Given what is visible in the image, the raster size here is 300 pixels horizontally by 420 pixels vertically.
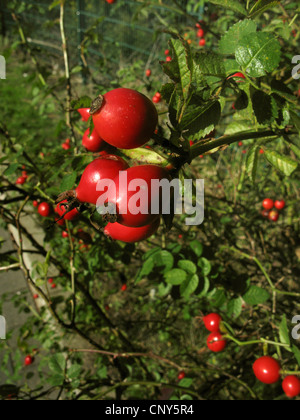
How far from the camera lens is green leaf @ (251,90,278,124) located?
679mm

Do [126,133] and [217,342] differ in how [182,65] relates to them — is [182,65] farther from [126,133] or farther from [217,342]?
[217,342]

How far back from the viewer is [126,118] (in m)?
0.60

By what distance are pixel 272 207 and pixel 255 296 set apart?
1103 millimetres

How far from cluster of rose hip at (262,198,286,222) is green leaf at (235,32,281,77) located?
5.26 ft

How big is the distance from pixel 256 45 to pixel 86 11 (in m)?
6.96

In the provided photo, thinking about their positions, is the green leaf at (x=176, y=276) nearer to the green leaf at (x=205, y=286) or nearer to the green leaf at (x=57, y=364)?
the green leaf at (x=205, y=286)

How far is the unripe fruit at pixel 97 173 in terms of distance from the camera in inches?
25.8

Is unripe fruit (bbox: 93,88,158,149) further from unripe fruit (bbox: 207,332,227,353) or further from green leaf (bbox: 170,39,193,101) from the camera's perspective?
unripe fruit (bbox: 207,332,227,353)

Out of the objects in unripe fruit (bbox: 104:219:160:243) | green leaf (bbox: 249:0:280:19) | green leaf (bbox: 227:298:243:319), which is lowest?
unripe fruit (bbox: 104:219:160:243)

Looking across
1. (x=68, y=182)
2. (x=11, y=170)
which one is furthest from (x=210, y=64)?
(x=11, y=170)

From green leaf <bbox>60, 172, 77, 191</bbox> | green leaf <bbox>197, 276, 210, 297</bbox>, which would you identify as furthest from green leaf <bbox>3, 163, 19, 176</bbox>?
green leaf <bbox>197, 276, 210, 297</bbox>

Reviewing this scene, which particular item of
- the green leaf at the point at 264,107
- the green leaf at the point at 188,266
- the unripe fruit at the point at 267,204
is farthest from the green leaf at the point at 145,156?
the unripe fruit at the point at 267,204

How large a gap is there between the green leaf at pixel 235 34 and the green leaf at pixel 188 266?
72 centimetres
